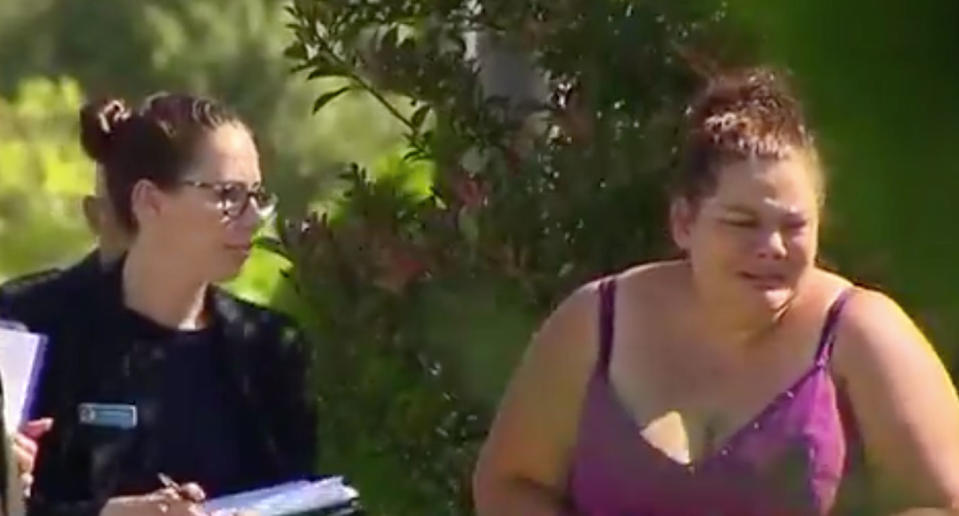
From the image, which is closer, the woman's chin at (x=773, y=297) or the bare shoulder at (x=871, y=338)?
the bare shoulder at (x=871, y=338)

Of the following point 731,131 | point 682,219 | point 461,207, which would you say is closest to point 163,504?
point 682,219

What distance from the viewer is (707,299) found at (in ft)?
10.8

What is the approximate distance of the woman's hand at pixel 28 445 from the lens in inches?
139

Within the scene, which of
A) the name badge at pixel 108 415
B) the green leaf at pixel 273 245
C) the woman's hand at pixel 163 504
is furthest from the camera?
the green leaf at pixel 273 245

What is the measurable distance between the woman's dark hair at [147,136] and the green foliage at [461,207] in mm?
559

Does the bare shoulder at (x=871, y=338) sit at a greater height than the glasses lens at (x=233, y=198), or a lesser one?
lesser

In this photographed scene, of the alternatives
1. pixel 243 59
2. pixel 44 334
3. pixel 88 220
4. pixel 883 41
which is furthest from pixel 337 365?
pixel 243 59

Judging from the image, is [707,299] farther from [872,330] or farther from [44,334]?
[44,334]

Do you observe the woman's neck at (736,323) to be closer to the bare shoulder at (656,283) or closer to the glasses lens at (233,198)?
the bare shoulder at (656,283)

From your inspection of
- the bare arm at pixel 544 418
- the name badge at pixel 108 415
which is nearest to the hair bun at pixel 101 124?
the name badge at pixel 108 415

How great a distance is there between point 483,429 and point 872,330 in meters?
1.31

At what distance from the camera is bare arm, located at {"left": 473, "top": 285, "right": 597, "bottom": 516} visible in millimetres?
3348

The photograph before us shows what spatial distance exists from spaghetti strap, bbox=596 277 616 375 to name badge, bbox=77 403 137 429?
0.80 m

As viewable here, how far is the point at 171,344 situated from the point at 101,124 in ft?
1.21
